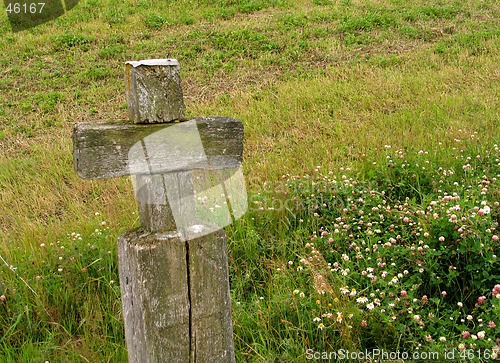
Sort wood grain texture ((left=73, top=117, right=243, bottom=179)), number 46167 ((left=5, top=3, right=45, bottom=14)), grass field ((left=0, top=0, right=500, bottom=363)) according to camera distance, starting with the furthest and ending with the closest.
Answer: number 46167 ((left=5, top=3, right=45, bottom=14)), grass field ((left=0, top=0, right=500, bottom=363)), wood grain texture ((left=73, top=117, right=243, bottom=179))

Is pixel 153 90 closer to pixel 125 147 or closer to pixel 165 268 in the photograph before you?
pixel 125 147

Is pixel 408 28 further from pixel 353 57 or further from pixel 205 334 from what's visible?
pixel 205 334

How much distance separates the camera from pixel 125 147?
6.23ft

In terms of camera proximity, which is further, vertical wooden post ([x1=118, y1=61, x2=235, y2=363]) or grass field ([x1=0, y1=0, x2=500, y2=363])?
grass field ([x1=0, y1=0, x2=500, y2=363])

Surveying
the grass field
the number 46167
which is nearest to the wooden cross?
the grass field

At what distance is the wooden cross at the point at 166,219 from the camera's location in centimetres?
189

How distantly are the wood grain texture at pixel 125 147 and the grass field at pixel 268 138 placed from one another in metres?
1.45

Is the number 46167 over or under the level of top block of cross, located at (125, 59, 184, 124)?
over

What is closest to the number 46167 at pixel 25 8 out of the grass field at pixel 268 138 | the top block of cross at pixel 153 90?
the grass field at pixel 268 138

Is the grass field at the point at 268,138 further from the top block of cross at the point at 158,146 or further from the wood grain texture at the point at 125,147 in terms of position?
the wood grain texture at the point at 125,147

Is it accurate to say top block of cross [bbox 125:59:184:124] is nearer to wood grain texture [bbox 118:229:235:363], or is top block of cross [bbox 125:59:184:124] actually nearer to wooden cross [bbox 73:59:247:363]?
wooden cross [bbox 73:59:247:363]

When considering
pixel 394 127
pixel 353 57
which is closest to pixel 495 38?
pixel 353 57

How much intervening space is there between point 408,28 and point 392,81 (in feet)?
13.3

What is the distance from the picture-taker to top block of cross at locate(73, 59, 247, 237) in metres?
1.87
